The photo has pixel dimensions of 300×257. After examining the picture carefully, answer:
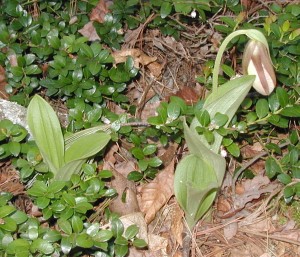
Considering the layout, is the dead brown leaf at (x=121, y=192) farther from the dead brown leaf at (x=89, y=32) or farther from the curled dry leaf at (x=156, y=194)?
the dead brown leaf at (x=89, y=32)

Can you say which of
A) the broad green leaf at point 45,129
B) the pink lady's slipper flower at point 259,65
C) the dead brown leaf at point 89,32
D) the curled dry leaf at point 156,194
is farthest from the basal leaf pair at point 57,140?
the dead brown leaf at point 89,32

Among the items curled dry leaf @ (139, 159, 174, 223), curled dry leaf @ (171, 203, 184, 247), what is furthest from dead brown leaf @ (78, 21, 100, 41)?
curled dry leaf @ (171, 203, 184, 247)

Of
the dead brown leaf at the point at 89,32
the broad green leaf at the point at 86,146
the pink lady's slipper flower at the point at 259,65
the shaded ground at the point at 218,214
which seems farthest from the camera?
the dead brown leaf at the point at 89,32

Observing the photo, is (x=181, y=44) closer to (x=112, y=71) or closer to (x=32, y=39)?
(x=112, y=71)

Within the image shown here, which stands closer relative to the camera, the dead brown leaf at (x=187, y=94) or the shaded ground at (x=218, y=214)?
the shaded ground at (x=218, y=214)

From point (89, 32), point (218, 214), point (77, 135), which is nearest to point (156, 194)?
point (218, 214)

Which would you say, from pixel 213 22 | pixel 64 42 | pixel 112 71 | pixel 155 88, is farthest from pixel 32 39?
pixel 213 22

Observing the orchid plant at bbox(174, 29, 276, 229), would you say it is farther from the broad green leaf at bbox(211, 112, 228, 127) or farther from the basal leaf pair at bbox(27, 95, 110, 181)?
the basal leaf pair at bbox(27, 95, 110, 181)
